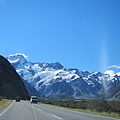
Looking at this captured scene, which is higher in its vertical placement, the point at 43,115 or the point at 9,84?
the point at 9,84

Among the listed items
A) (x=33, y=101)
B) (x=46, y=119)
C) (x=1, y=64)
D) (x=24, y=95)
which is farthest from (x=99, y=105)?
(x=1, y=64)

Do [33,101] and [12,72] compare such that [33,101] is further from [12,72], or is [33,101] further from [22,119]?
[12,72]

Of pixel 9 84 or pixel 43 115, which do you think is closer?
pixel 43 115

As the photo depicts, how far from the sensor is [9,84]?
470 ft

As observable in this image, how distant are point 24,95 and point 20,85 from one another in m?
7.68

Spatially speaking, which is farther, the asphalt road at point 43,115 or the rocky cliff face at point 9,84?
the rocky cliff face at point 9,84

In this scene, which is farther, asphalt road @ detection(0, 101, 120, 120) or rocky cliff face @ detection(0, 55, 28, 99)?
rocky cliff face @ detection(0, 55, 28, 99)

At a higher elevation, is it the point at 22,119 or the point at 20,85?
the point at 20,85

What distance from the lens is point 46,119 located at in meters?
20.2

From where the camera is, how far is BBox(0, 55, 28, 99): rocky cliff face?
5256 inches

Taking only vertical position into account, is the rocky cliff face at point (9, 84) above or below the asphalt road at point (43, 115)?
above

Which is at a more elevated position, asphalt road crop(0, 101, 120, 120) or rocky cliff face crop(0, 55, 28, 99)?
rocky cliff face crop(0, 55, 28, 99)

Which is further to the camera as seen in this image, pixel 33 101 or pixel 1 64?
pixel 1 64

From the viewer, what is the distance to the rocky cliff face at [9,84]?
438 feet
